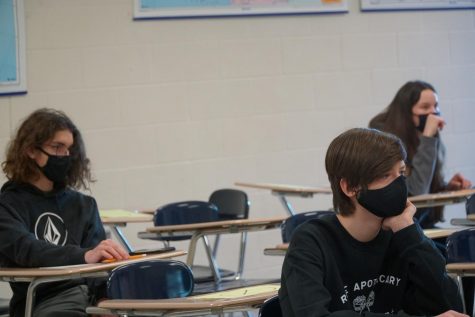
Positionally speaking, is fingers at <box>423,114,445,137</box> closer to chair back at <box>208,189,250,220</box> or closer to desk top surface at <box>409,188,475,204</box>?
desk top surface at <box>409,188,475,204</box>

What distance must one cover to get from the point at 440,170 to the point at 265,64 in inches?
61.3

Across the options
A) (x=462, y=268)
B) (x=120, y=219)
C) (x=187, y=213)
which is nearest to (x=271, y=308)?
(x=462, y=268)

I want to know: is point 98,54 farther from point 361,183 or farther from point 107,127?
point 361,183

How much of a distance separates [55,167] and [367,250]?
173 cm

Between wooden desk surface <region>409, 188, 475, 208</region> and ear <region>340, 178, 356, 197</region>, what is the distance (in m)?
2.01

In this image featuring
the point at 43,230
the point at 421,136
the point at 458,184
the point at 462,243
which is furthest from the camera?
the point at 458,184

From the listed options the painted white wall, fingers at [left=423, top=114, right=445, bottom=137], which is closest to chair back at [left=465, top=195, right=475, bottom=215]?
fingers at [left=423, top=114, right=445, bottom=137]

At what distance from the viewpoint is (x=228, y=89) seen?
5.62m

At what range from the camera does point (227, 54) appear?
18.4 ft

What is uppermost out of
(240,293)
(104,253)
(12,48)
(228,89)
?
(12,48)

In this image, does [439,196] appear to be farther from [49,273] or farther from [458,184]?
[49,273]

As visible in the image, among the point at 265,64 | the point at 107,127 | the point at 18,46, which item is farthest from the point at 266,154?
the point at 18,46

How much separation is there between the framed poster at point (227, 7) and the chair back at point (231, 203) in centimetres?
118

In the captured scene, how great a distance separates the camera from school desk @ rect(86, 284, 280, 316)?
2.43 metres
